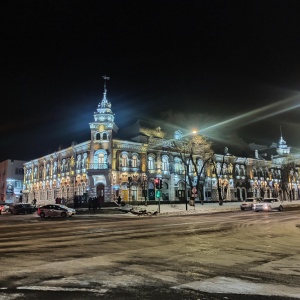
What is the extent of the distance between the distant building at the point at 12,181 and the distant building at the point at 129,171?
5.07 metres

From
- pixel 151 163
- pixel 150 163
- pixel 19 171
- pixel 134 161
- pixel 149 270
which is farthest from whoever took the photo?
pixel 19 171

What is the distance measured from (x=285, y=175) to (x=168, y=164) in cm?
2900

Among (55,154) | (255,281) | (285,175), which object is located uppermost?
(55,154)

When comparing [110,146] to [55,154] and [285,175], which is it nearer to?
[55,154]

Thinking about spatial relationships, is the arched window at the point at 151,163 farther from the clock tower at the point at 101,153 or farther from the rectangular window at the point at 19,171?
the rectangular window at the point at 19,171

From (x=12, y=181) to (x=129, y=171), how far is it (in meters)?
40.4

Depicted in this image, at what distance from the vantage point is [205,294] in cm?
563

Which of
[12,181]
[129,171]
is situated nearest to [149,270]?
[129,171]

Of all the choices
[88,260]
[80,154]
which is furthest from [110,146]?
[88,260]

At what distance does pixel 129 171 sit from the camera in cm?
5709

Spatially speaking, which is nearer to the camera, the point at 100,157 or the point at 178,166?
the point at 100,157

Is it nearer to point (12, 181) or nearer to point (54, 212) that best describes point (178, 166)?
point (54, 212)

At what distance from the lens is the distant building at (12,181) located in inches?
3258

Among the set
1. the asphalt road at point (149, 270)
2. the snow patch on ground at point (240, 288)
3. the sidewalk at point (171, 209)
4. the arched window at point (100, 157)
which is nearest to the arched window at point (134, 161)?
the arched window at point (100, 157)
